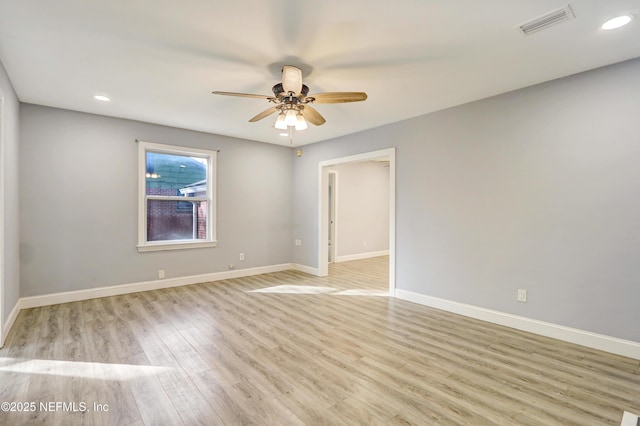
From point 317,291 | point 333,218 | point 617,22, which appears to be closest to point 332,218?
point 333,218

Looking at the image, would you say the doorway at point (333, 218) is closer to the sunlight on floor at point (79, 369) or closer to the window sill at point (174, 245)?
the window sill at point (174, 245)

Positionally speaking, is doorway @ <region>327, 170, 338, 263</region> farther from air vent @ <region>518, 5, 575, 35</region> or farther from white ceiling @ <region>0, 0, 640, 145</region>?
air vent @ <region>518, 5, 575, 35</region>

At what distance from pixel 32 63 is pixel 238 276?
13.1ft

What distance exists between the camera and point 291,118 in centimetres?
282

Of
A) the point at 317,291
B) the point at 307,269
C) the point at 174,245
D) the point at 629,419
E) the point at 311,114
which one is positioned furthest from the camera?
the point at 307,269

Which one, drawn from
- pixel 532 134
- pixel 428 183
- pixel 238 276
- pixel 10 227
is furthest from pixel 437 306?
pixel 10 227

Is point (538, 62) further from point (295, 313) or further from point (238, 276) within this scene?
point (238, 276)

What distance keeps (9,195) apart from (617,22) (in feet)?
18.5

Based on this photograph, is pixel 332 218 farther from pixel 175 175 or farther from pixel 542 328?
pixel 542 328

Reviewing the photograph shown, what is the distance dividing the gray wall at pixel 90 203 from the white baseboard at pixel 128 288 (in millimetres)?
73

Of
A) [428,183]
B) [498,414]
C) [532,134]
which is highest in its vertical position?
[532,134]

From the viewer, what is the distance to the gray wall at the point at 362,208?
7422mm

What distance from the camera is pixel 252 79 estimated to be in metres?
3.02

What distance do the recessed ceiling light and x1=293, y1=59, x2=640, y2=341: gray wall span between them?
78 cm
